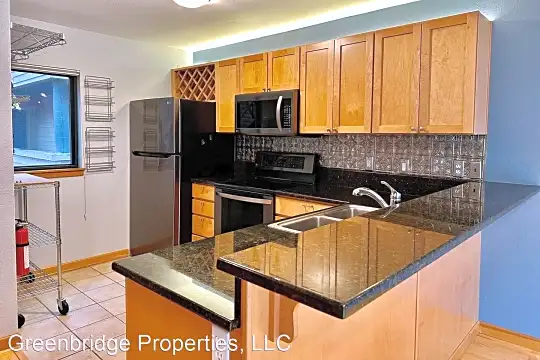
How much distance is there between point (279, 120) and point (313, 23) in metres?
0.95

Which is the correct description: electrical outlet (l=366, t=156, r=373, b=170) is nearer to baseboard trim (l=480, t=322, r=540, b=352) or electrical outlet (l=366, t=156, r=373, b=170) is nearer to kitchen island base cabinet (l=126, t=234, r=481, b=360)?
kitchen island base cabinet (l=126, t=234, r=481, b=360)

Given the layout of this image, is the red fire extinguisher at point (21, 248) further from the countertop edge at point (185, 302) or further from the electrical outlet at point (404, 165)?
the electrical outlet at point (404, 165)

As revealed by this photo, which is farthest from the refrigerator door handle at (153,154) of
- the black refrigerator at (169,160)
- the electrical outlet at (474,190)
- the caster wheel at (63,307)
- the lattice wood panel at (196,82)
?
the electrical outlet at (474,190)

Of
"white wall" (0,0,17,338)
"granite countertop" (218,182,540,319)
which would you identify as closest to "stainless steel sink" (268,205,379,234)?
"granite countertop" (218,182,540,319)

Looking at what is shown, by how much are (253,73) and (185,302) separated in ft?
9.31

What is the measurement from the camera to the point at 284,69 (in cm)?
338

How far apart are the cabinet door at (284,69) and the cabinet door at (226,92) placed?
17.5 inches

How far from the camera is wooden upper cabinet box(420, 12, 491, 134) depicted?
2393 mm

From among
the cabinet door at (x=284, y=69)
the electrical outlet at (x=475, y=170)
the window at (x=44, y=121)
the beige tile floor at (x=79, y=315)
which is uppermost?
the cabinet door at (x=284, y=69)

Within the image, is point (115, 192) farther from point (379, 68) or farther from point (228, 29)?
point (379, 68)

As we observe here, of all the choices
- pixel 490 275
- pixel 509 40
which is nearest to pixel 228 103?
pixel 509 40

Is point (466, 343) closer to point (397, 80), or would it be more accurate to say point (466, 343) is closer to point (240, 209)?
point (397, 80)

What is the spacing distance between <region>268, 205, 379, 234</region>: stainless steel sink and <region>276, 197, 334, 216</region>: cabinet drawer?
0.26 m

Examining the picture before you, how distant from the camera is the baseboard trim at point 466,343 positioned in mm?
2282
